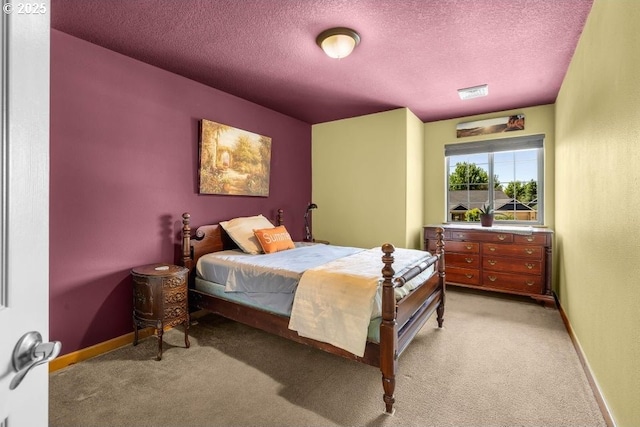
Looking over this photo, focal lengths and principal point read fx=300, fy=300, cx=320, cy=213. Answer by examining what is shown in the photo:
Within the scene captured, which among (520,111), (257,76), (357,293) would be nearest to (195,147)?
(257,76)

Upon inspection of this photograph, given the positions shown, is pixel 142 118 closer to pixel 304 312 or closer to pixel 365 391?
pixel 304 312

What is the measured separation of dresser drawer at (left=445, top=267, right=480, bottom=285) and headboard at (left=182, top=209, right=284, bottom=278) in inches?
116

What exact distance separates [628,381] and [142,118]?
3911 millimetres

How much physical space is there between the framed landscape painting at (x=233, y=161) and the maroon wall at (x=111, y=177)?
11cm

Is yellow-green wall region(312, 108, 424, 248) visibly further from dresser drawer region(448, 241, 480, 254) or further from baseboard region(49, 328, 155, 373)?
baseboard region(49, 328, 155, 373)

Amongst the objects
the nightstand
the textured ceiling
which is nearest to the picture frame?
the textured ceiling

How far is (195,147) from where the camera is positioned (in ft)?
11.0

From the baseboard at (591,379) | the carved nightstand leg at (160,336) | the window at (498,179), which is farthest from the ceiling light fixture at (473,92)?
the carved nightstand leg at (160,336)

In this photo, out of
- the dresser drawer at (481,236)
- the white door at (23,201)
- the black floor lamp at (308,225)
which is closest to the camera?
the white door at (23,201)

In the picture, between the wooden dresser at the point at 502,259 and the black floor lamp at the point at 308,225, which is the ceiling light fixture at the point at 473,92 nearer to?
the wooden dresser at the point at 502,259

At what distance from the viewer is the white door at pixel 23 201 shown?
635 mm

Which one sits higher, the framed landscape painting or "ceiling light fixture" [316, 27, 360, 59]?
"ceiling light fixture" [316, 27, 360, 59]

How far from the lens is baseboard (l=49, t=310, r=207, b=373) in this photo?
2.31 meters

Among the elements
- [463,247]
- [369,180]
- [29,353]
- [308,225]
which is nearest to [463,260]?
[463,247]
